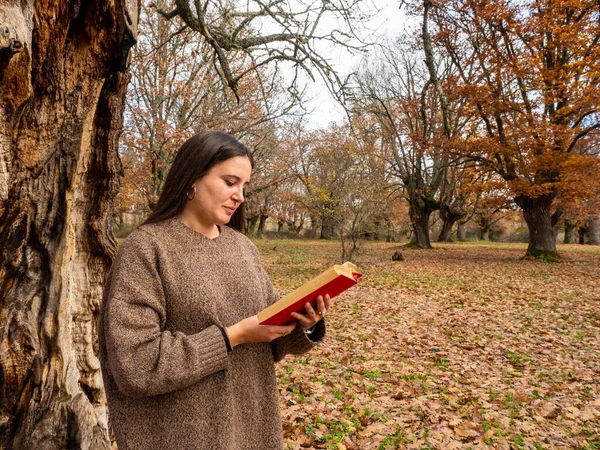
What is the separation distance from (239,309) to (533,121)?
14.4m

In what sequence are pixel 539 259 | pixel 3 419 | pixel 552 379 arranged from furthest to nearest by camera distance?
1. pixel 539 259
2. pixel 552 379
3. pixel 3 419

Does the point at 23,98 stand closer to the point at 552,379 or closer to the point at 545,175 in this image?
the point at 552,379

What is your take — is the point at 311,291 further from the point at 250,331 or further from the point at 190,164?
the point at 190,164

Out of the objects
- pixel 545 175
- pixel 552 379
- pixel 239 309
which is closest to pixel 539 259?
pixel 545 175

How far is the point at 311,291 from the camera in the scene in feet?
4.55

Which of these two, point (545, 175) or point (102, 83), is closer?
point (102, 83)

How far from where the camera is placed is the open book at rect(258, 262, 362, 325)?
1.34 m

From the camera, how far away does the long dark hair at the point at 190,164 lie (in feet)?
5.21

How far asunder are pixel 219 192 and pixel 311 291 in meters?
0.54

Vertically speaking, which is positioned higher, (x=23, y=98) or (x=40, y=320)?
(x=23, y=98)

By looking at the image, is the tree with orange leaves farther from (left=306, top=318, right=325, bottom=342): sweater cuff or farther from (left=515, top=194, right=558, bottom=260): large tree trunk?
(left=306, top=318, right=325, bottom=342): sweater cuff

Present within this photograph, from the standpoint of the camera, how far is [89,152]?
6.95 feet

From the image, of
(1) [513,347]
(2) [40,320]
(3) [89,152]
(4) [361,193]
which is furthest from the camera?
(4) [361,193]

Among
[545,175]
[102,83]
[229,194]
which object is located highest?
[545,175]
